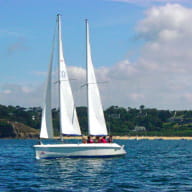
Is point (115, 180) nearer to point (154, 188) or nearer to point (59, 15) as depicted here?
point (154, 188)

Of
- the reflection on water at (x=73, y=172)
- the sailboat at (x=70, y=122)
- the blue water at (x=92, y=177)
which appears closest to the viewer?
the blue water at (x=92, y=177)

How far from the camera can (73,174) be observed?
141 ft

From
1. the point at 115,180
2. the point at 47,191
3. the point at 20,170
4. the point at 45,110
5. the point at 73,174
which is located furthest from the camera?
the point at 45,110

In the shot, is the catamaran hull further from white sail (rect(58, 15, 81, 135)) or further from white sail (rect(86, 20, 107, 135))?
white sail (rect(86, 20, 107, 135))

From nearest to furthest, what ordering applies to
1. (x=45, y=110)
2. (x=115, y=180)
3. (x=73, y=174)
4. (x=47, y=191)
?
(x=47, y=191), (x=115, y=180), (x=73, y=174), (x=45, y=110)

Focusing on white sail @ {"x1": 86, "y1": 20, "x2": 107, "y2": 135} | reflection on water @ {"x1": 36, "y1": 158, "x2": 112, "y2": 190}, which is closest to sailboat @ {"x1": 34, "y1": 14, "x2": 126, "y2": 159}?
white sail @ {"x1": 86, "y1": 20, "x2": 107, "y2": 135}

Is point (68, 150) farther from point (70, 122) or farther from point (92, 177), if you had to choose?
point (92, 177)


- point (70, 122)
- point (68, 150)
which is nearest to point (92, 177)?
point (68, 150)

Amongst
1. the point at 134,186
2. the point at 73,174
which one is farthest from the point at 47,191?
the point at 73,174

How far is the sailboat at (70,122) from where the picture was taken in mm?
55844

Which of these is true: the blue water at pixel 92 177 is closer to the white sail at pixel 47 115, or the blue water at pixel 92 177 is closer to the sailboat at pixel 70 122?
the sailboat at pixel 70 122

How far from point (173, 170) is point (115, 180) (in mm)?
10044

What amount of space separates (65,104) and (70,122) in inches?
82.1

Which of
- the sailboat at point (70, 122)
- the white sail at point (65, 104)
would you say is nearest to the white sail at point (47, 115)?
the sailboat at point (70, 122)
